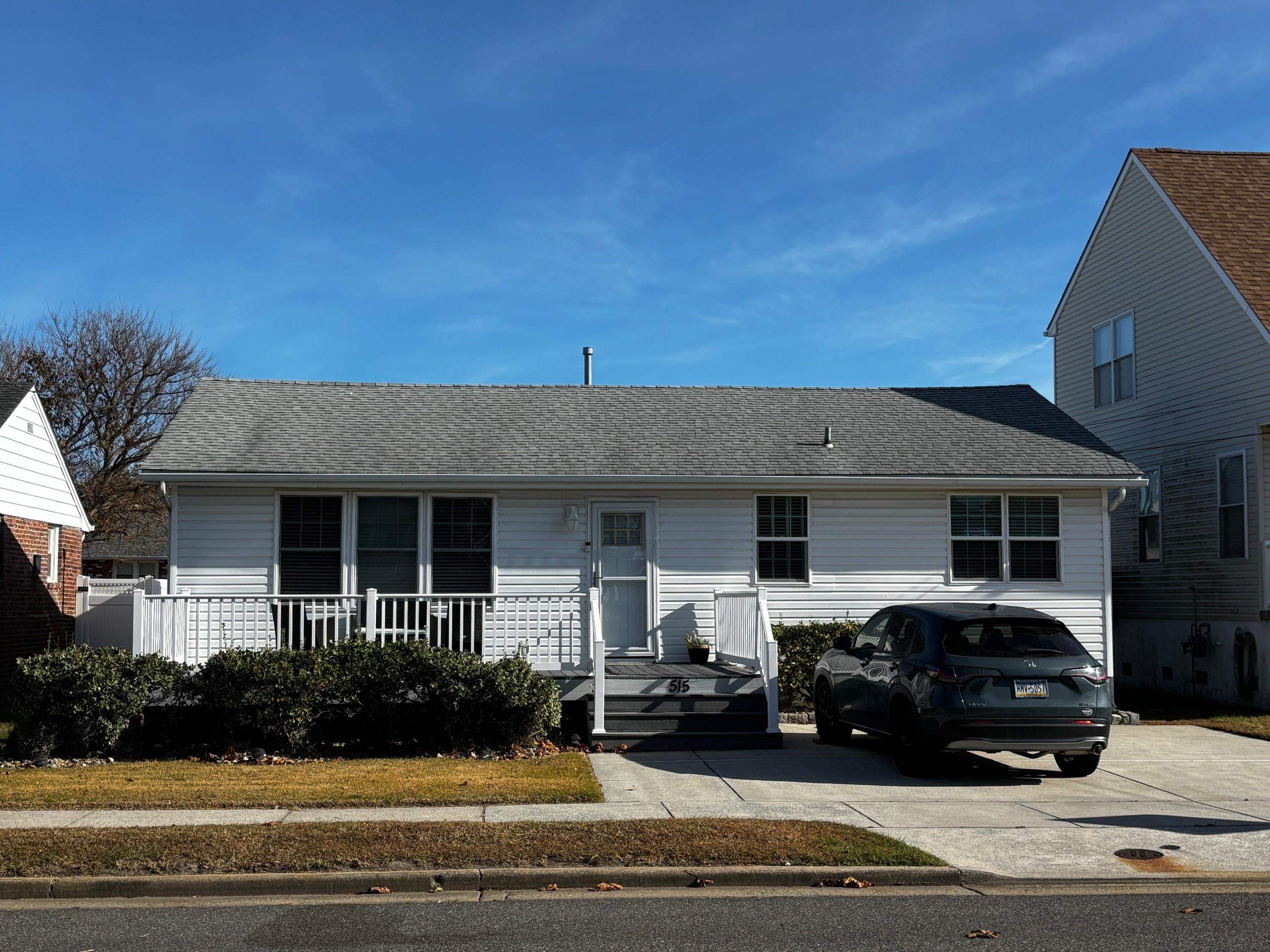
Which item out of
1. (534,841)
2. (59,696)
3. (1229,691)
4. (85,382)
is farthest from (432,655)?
(85,382)

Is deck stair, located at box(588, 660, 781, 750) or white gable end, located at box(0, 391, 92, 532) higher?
white gable end, located at box(0, 391, 92, 532)

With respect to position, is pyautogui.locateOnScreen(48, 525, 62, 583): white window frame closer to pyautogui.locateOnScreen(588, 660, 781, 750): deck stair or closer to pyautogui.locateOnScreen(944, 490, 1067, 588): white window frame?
pyautogui.locateOnScreen(588, 660, 781, 750): deck stair

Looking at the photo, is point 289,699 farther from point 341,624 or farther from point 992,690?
point 992,690

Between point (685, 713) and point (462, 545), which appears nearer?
point (685, 713)

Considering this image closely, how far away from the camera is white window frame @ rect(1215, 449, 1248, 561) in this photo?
17672 millimetres

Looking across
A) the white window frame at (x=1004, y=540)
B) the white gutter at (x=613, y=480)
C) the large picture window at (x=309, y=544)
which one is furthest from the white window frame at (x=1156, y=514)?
the large picture window at (x=309, y=544)

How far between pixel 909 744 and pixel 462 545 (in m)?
6.91

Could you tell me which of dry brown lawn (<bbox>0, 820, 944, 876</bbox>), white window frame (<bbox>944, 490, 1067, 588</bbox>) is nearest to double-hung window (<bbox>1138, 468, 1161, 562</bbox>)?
white window frame (<bbox>944, 490, 1067, 588</bbox>)

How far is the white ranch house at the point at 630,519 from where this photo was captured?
600 inches

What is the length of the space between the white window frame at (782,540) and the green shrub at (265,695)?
20.6ft

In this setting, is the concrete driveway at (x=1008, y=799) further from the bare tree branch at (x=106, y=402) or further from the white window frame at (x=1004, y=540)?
the bare tree branch at (x=106, y=402)

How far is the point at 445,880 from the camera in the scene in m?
7.36

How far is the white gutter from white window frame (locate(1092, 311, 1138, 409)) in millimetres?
5123

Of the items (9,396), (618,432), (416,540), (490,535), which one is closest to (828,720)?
(490,535)
